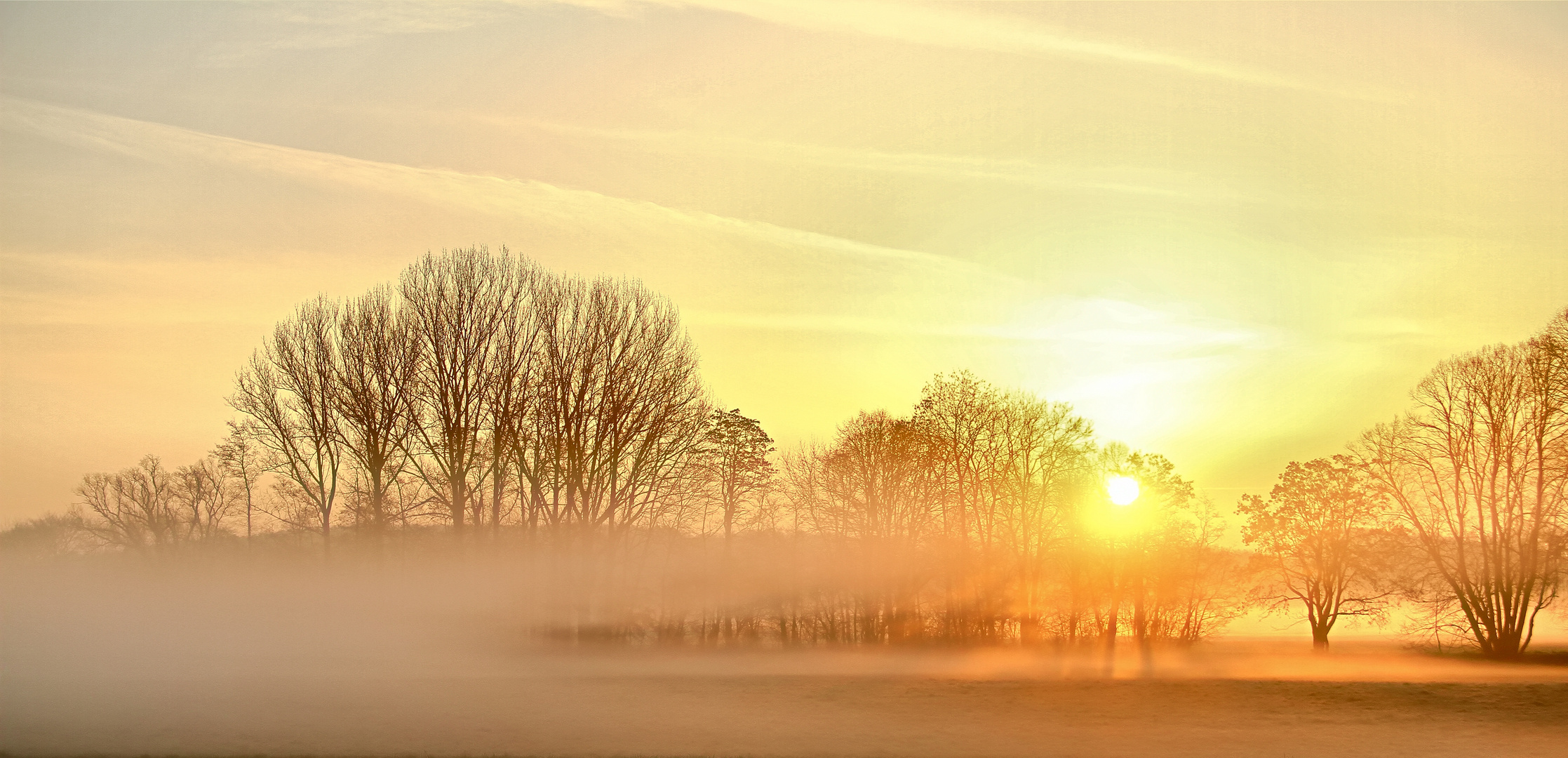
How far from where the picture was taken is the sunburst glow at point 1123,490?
60.0 metres

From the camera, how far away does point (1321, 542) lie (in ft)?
172

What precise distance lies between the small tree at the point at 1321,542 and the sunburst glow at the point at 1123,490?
6214 millimetres

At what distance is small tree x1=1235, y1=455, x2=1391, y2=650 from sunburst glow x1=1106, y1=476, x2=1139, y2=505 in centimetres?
621

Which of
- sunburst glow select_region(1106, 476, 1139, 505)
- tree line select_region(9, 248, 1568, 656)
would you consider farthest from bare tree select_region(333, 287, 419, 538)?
sunburst glow select_region(1106, 476, 1139, 505)

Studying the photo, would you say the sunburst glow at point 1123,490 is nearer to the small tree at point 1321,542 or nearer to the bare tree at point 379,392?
the small tree at point 1321,542

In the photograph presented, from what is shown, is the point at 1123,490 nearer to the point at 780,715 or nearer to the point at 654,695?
the point at 654,695

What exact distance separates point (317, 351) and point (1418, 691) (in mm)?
47228

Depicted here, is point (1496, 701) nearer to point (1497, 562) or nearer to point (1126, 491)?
point (1497, 562)

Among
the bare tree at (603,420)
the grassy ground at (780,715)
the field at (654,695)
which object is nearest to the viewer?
the grassy ground at (780,715)

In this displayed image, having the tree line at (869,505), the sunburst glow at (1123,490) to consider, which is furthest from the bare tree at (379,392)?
the sunburst glow at (1123,490)

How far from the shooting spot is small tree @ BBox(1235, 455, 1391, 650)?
51406mm

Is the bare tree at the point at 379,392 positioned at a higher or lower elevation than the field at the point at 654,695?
higher

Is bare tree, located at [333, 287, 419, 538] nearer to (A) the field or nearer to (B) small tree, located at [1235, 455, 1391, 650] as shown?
(A) the field

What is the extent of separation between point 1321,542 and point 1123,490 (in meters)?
10.7
